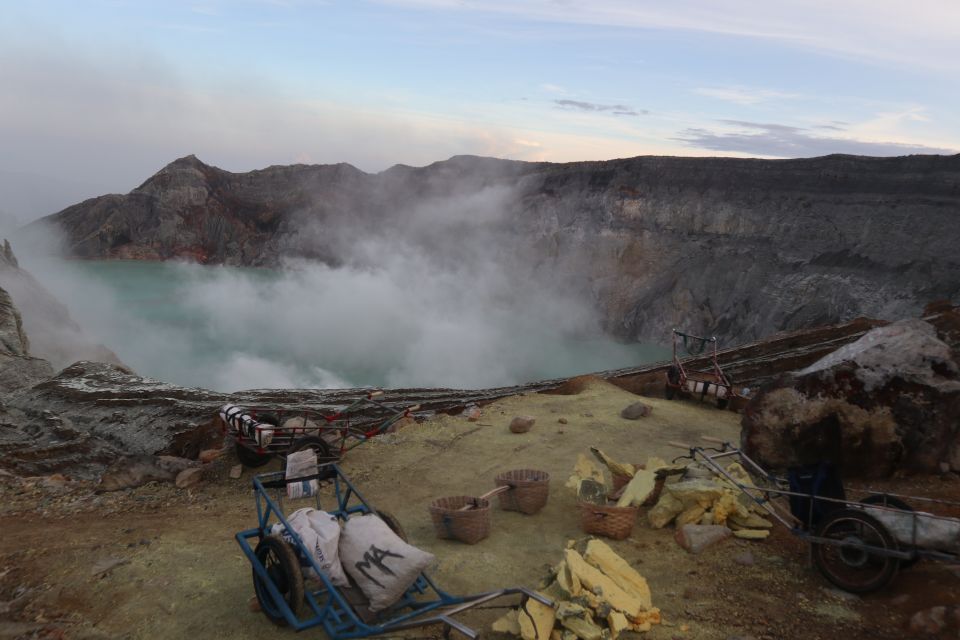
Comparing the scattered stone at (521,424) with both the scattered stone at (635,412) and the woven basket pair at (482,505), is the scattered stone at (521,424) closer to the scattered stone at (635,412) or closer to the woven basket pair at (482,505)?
the scattered stone at (635,412)

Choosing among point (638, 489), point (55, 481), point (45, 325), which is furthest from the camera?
point (45, 325)

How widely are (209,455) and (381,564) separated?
22.9ft

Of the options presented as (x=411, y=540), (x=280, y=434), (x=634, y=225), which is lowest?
(x=411, y=540)

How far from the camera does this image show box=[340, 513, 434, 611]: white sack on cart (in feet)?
15.8

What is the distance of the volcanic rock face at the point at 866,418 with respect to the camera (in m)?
8.28

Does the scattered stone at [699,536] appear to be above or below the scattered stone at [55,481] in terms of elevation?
above

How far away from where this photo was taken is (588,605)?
5012 mm

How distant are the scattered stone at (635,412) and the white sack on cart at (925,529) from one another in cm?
731

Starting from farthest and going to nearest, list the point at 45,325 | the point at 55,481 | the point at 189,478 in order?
the point at 45,325 → the point at 189,478 → the point at 55,481

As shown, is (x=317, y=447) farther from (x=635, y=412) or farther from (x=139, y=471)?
(x=635, y=412)

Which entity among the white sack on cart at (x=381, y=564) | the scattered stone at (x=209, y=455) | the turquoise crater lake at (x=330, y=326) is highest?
the white sack on cart at (x=381, y=564)

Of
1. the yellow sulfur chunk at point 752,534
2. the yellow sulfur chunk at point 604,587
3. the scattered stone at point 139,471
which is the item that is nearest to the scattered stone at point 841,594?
the yellow sulfur chunk at point 752,534

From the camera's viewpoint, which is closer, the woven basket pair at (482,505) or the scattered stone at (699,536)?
the scattered stone at (699,536)

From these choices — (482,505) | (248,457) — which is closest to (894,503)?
(482,505)
